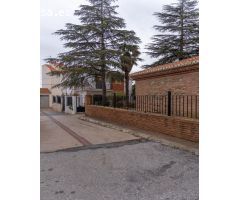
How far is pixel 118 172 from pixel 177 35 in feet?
60.7

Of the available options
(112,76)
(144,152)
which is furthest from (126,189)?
(112,76)

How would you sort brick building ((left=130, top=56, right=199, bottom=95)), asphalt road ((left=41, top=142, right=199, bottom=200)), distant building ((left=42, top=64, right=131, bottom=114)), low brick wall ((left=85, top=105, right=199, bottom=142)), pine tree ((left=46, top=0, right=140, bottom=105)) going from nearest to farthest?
asphalt road ((left=41, top=142, right=199, bottom=200)), low brick wall ((left=85, top=105, right=199, bottom=142)), brick building ((left=130, top=56, right=199, bottom=95)), pine tree ((left=46, top=0, right=140, bottom=105)), distant building ((left=42, top=64, right=131, bottom=114))

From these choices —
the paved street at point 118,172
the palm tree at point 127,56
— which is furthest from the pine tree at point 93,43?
the paved street at point 118,172

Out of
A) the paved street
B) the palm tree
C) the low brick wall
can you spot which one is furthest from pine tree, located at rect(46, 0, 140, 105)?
the paved street

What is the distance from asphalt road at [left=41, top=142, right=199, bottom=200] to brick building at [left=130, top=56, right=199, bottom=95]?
330cm

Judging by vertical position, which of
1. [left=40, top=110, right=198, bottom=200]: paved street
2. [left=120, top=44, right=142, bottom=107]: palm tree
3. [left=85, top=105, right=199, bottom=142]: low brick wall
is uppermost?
[left=120, top=44, right=142, bottom=107]: palm tree

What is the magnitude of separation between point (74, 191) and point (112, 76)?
42.3 ft

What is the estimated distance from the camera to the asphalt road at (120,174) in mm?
3041

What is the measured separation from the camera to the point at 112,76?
617 inches

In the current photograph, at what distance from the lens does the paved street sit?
10.0 feet

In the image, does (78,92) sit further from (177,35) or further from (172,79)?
(172,79)

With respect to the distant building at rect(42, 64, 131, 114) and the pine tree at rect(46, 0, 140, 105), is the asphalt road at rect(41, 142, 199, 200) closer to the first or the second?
the pine tree at rect(46, 0, 140, 105)

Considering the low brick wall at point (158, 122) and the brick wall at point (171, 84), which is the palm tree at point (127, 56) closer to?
the brick wall at point (171, 84)

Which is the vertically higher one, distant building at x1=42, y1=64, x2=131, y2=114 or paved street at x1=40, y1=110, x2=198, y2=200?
distant building at x1=42, y1=64, x2=131, y2=114
